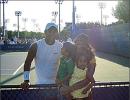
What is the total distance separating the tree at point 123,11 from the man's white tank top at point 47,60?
48.1m

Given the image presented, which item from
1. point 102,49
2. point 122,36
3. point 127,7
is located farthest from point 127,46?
point 127,7

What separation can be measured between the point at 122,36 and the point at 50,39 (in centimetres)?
2785

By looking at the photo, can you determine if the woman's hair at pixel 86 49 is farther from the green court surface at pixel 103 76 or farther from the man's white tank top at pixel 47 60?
the green court surface at pixel 103 76

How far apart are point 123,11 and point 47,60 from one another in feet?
169

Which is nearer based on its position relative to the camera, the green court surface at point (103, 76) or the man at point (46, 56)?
the man at point (46, 56)

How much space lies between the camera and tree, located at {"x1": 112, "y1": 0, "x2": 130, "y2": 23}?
53681 mm

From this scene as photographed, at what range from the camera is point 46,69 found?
5293 mm

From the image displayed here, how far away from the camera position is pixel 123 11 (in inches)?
2195

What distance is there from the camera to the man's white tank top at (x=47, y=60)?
5293mm

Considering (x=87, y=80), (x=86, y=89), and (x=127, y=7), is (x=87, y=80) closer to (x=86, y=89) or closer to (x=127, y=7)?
(x=86, y=89)

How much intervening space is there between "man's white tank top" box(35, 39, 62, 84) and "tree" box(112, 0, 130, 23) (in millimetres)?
48062

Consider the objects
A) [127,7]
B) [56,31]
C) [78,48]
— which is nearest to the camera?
[78,48]

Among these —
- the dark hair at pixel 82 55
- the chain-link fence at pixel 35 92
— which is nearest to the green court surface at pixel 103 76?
the chain-link fence at pixel 35 92

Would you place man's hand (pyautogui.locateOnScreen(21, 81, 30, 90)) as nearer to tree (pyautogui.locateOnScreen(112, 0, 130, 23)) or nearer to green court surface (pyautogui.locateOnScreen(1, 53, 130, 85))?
green court surface (pyautogui.locateOnScreen(1, 53, 130, 85))
